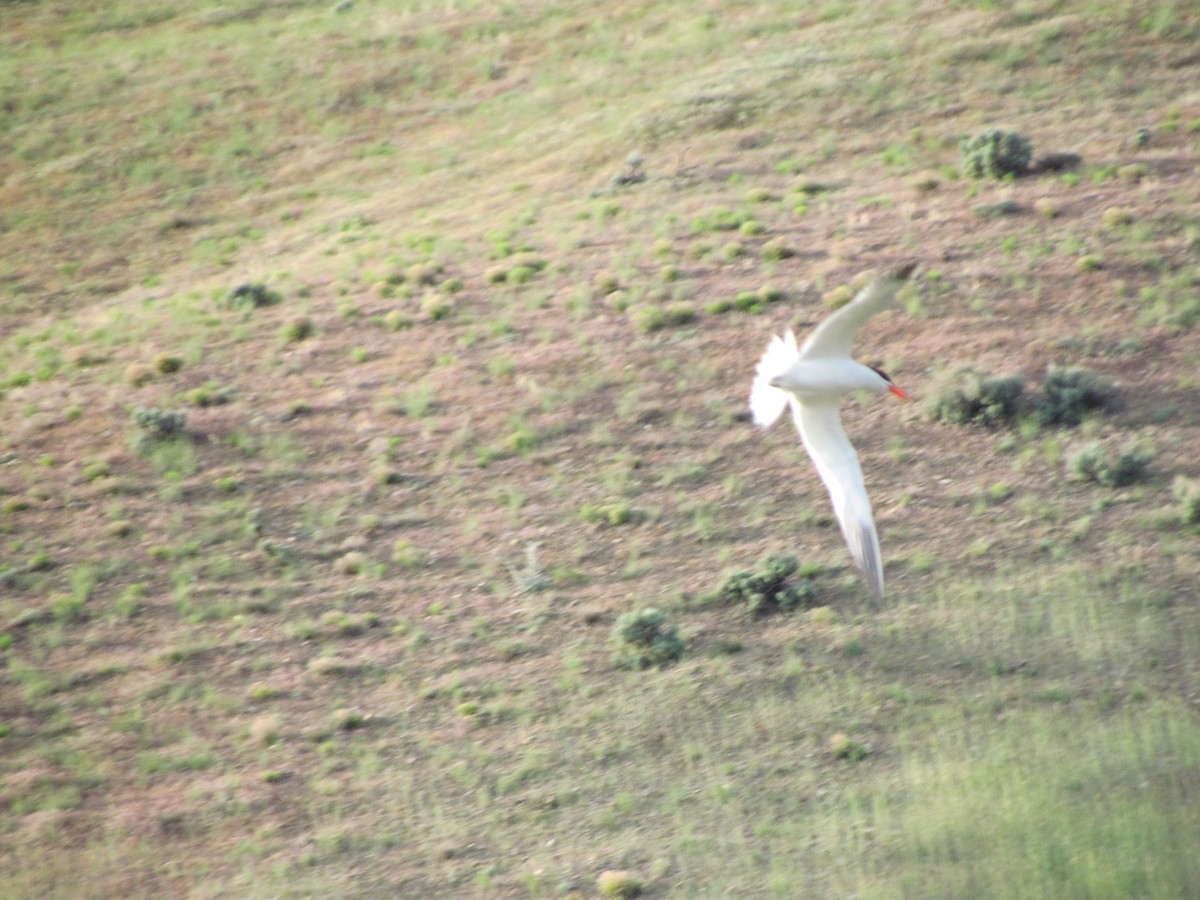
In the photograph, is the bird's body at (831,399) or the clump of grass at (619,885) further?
the bird's body at (831,399)

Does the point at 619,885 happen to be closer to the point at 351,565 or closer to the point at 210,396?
the point at 351,565

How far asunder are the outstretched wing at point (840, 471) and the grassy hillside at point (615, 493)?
6.51 ft

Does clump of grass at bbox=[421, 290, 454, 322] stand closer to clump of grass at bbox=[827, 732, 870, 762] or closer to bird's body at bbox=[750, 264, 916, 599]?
bird's body at bbox=[750, 264, 916, 599]

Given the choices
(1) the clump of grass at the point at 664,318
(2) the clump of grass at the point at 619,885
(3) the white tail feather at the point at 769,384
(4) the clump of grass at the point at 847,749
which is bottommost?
(4) the clump of grass at the point at 847,749

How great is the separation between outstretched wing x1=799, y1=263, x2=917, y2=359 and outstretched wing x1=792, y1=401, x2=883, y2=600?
26.1 inches

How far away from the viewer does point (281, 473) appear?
17.9m

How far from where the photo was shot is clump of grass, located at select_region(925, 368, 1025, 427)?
665 inches

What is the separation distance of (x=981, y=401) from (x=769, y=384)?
5794mm

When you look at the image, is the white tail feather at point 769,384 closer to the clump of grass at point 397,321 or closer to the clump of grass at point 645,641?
the clump of grass at point 645,641

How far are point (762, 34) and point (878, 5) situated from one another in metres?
2.53

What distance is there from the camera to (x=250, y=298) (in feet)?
73.5

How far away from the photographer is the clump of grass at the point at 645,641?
14.0m

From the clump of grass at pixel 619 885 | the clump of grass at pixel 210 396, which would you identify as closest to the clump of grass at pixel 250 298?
the clump of grass at pixel 210 396

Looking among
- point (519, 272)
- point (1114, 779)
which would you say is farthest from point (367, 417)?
point (1114, 779)
